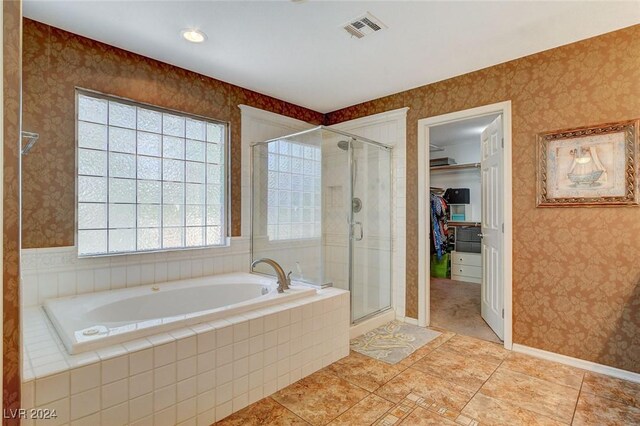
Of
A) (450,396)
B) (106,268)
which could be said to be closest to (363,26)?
(450,396)

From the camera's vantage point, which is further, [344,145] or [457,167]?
[457,167]

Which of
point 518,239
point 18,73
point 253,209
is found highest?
point 18,73

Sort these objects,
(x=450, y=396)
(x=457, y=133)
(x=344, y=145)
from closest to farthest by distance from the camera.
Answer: (x=450, y=396) → (x=344, y=145) → (x=457, y=133)

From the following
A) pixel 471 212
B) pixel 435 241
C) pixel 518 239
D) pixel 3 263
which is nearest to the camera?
pixel 3 263

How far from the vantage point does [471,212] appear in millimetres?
5613

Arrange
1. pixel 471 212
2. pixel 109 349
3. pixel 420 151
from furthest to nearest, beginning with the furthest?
pixel 471 212 → pixel 420 151 → pixel 109 349

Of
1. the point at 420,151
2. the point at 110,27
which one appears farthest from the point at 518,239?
the point at 110,27

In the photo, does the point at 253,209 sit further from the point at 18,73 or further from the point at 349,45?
the point at 18,73

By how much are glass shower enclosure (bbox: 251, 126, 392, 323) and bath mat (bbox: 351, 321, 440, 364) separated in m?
0.21

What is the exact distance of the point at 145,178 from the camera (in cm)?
268

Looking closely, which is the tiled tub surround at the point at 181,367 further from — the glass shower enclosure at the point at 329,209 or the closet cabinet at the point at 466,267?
the closet cabinet at the point at 466,267

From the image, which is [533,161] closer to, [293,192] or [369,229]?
[369,229]

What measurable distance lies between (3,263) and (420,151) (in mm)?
3102

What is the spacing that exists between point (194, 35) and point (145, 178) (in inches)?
Answer: 47.3
